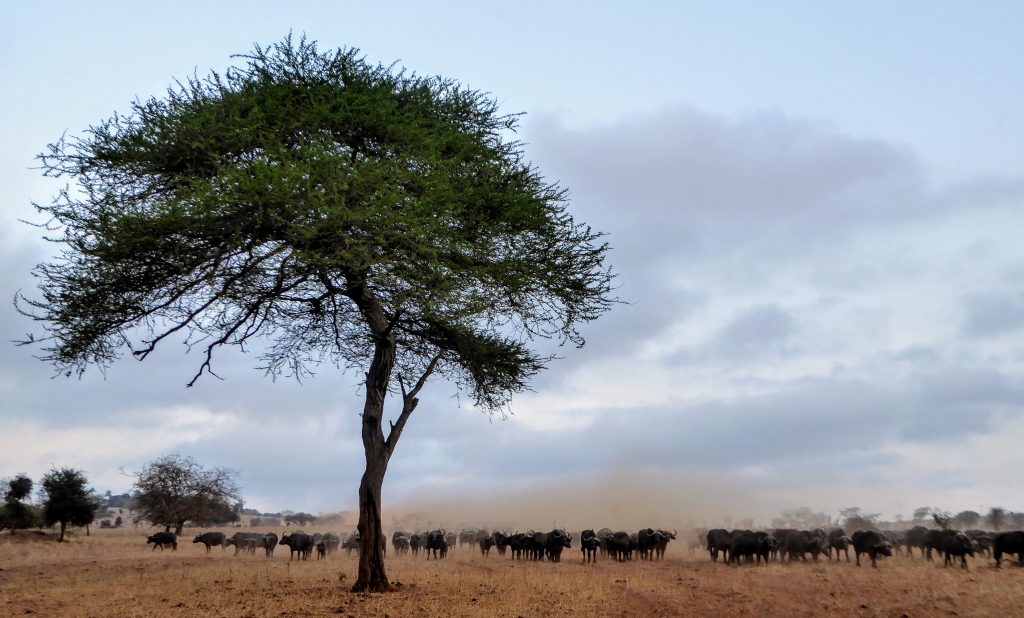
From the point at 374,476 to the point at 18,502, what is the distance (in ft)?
165

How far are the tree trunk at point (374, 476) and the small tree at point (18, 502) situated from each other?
4848 centimetres

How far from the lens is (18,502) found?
53812 mm

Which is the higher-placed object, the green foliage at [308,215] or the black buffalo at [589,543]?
the green foliage at [308,215]

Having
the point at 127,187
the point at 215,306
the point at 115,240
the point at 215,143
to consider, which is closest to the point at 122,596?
the point at 215,306

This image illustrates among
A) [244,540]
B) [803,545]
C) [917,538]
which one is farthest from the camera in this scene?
[244,540]

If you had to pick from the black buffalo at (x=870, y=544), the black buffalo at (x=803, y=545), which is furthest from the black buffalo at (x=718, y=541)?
the black buffalo at (x=870, y=544)

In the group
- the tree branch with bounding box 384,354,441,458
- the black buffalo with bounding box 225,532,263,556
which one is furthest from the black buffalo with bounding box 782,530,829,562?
the black buffalo with bounding box 225,532,263,556

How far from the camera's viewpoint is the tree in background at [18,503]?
5294 cm

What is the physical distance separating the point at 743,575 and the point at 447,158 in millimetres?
18453

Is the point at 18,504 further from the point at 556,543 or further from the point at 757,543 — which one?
the point at 757,543

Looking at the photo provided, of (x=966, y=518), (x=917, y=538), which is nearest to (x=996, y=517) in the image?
(x=966, y=518)

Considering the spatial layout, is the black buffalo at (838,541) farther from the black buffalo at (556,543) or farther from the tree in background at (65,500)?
the tree in background at (65,500)

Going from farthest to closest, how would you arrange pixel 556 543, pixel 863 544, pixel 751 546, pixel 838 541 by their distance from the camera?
pixel 556 543
pixel 838 541
pixel 751 546
pixel 863 544

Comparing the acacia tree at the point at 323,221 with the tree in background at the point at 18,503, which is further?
the tree in background at the point at 18,503
